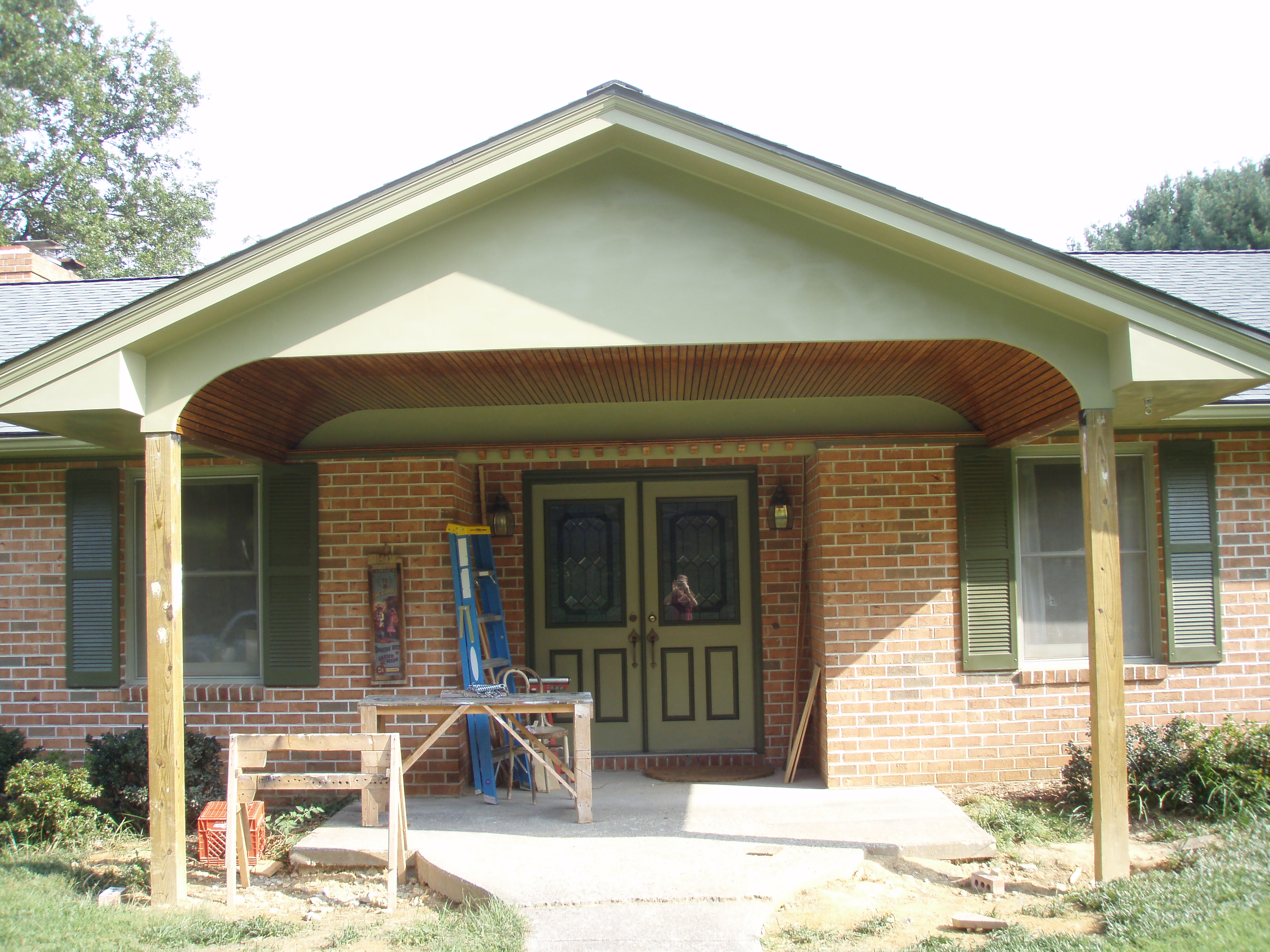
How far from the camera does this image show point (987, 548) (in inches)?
283

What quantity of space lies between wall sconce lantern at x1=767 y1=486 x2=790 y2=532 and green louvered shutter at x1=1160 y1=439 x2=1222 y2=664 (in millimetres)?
2754

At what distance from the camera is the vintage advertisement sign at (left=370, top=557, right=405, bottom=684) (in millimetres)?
7262

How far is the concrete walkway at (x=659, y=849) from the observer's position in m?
4.64

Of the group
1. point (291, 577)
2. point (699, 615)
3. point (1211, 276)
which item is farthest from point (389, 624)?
point (1211, 276)

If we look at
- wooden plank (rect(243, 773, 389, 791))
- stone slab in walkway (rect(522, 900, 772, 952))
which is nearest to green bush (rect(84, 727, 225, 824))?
wooden plank (rect(243, 773, 389, 791))

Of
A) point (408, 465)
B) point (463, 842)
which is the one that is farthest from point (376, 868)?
point (408, 465)

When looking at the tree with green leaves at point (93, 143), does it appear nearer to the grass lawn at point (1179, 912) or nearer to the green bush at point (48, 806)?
the green bush at point (48, 806)

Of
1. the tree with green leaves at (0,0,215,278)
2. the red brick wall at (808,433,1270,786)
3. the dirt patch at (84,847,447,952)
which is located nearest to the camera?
the dirt patch at (84,847,447,952)

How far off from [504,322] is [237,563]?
12.5 feet

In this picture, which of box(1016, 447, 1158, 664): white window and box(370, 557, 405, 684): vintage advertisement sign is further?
box(1016, 447, 1158, 664): white window

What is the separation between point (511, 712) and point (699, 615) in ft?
7.22

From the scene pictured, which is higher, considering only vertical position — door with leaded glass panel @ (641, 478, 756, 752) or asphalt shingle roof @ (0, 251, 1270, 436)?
asphalt shingle roof @ (0, 251, 1270, 436)

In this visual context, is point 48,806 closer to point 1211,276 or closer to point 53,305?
point 53,305

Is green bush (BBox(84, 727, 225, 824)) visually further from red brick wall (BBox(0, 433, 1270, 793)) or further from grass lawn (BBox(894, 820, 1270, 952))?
grass lawn (BBox(894, 820, 1270, 952))
